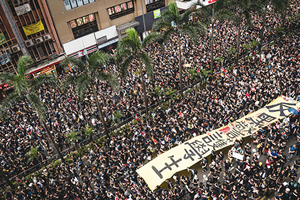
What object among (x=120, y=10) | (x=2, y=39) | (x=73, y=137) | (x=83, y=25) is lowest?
(x=73, y=137)

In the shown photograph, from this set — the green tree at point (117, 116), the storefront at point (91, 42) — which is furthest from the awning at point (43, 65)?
the green tree at point (117, 116)

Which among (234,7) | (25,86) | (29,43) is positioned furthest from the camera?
(29,43)

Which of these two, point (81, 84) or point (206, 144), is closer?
point (206, 144)

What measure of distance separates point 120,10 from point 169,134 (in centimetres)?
2347

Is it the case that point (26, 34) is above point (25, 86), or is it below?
above

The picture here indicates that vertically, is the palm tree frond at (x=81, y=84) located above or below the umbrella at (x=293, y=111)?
above

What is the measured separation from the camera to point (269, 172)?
13641 mm

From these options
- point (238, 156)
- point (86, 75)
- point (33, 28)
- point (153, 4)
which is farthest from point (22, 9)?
point (238, 156)

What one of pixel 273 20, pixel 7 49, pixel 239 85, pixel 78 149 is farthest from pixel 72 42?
pixel 273 20

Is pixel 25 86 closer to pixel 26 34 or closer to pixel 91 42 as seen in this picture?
pixel 26 34

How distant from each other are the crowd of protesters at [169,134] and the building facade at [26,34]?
→ 260 inches

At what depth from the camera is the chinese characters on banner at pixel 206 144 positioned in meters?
14.2

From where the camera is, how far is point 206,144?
51.2ft

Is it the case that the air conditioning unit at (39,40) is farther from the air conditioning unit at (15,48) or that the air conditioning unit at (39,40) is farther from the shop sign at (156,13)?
the shop sign at (156,13)
